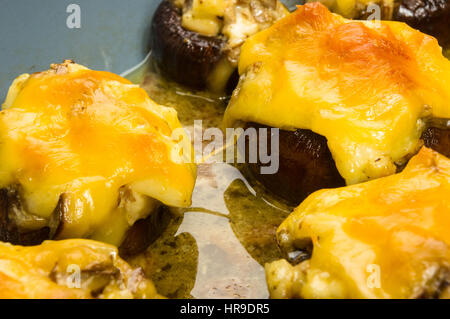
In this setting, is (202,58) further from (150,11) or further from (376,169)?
(376,169)

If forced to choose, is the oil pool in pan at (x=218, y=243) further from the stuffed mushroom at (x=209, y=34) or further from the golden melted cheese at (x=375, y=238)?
the stuffed mushroom at (x=209, y=34)

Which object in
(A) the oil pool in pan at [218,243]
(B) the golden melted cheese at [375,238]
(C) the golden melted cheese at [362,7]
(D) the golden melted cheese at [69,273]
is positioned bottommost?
(A) the oil pool in pan at [218,243]

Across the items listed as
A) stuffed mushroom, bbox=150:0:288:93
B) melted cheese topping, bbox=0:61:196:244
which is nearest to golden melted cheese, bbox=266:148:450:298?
melted cheese topping, bbox=0:61:196:244

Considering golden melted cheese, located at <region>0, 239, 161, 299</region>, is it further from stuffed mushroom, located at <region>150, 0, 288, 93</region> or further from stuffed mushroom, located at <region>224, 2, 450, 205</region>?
stuffed mushroom, located at <region>150, 0, 288, 93</region>

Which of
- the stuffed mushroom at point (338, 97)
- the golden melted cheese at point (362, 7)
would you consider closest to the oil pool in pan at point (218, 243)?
the stuffed mushroom at point (338, 97)

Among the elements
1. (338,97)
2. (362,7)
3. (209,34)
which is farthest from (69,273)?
(362,7)

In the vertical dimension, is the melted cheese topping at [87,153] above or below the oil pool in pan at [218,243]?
above
